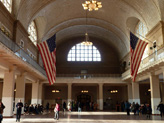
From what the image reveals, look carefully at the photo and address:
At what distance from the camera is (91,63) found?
127ft

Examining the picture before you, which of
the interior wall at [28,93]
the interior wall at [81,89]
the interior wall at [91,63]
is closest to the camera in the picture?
the interior wall at [28,93]

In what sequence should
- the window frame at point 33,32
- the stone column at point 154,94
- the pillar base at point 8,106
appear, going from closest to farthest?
1. the pillar base at point 8,106
2. the stone column at point 154,94
3. the window frame at point 33,32

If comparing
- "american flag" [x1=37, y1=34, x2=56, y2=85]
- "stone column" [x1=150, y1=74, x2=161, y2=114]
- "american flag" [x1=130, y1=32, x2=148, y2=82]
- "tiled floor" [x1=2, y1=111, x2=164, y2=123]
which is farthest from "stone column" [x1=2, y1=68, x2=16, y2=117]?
"stone column" [x1=150, y1=74, x2=161, y2=114]

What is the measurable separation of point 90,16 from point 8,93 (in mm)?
16499

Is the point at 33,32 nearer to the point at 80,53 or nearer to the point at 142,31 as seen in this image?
the point at 80,53

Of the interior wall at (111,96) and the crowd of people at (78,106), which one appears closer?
the crowd of people at (78,106)

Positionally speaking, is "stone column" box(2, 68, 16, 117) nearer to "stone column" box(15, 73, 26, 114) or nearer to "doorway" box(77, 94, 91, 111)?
"stone column" box(15, 73, 26, 114)

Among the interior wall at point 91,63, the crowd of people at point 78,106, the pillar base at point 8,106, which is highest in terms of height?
the interior wall at point 91,63

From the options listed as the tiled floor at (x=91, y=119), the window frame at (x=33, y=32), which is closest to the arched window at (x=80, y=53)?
the window frame at (x=33, y=32)

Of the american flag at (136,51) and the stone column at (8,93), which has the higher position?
the american flag at (136,51)

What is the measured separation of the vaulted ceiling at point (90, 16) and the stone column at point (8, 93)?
212 inches

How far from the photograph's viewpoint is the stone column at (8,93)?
1706 cm

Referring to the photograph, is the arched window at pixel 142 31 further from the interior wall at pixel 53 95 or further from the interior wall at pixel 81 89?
the interior wall at pixel 53 95

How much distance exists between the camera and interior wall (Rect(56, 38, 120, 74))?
127 ft
